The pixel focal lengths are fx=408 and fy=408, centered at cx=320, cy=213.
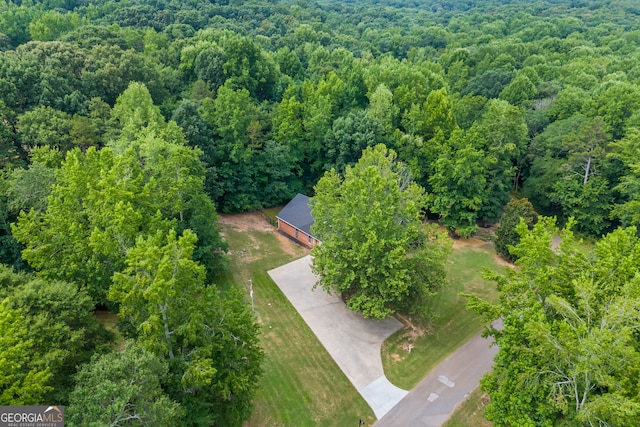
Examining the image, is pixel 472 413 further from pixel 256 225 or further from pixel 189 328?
pixel 256 225

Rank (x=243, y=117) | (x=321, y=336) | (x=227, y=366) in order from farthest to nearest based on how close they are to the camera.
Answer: (x=243, y=117), (x=321, y=336), (x=227, y=366)

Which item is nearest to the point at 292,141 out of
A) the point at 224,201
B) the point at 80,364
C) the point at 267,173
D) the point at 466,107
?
the point at 267,173

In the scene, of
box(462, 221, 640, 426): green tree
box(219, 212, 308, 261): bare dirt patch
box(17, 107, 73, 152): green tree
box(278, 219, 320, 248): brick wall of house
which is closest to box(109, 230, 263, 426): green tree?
box(462, 221, 640, 426): green tree

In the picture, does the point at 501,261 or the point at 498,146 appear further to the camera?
the point at 498,146

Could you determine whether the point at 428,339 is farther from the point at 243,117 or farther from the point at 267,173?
the point at 243,117

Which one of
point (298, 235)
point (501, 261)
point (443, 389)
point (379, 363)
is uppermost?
point (298, 235)

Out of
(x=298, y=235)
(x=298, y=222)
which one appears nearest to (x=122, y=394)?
(x=298, y=235)

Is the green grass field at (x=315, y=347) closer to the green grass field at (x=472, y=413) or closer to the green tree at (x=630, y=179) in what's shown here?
the green grass field at (x=472, y=413)
